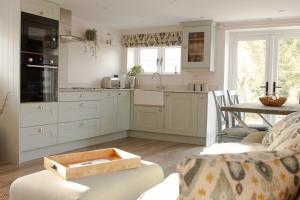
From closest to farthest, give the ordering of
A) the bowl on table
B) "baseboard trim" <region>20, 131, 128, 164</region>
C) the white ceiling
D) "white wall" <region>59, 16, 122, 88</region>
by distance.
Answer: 1. the bowl on table
2. "baseboard trim" <region>20, 131, 128, 164</region>
3. the white ceiling
4. "white wall" <region>59, 16, 122, 88</region>

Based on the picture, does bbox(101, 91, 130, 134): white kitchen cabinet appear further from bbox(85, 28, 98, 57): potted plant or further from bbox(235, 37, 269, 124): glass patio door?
bbox(235, 37, 269, 124): glass patio door

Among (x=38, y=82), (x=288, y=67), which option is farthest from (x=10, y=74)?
(x=288, y=67)

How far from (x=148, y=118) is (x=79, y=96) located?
4.97 feet

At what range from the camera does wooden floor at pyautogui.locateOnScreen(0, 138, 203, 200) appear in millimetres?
3258

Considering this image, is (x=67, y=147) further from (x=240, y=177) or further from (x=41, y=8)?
(x=240, y=177)

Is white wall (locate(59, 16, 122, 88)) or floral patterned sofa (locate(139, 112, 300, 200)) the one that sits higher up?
white wall (locate(59, 16, 122, 88))

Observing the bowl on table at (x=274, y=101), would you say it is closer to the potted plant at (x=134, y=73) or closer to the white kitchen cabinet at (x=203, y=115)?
the white kitchen cabinet at (x=203, y=115)

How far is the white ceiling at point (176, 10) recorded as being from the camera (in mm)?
4203

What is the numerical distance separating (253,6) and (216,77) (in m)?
1.60

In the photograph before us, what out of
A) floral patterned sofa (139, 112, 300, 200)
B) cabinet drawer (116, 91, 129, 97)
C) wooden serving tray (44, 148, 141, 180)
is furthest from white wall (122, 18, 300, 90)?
floral patterned sofa (139, 112, 300, 200)

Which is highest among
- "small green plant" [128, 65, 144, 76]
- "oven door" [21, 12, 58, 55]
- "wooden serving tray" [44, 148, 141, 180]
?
"oven door" [21, 12, 58, 55]

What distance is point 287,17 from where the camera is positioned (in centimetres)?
500

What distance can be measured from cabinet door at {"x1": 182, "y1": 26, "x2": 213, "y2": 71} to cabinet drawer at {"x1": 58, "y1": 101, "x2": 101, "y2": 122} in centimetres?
176

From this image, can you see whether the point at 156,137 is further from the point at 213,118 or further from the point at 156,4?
the point at 156,4
